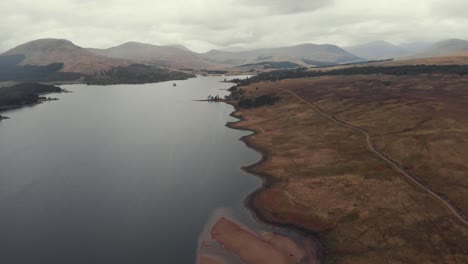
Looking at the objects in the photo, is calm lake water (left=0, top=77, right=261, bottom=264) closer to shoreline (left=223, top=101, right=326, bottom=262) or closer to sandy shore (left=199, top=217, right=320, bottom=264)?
shoreline (left=223, top=101, right=326, bottom=262)

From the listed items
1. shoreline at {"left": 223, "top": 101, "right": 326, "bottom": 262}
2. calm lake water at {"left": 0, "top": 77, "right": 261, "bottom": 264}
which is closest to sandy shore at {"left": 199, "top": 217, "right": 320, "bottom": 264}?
shoreline at {"left": 223, "top": 101, "right": 326, "bottom": 262}

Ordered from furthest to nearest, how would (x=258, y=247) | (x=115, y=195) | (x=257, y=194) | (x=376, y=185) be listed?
(x=115, y=195) < (x=257, y=194) < (x=376, y=185) < (x=258, y=247)

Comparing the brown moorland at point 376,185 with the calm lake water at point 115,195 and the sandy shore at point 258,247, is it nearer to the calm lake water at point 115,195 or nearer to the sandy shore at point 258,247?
the sandy shore at point 258,247

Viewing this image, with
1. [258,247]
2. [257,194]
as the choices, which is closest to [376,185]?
[257,194]

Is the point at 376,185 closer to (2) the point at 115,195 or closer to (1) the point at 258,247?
(1) the point at 258,247

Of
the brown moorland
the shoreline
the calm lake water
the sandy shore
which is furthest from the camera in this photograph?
the shoreline

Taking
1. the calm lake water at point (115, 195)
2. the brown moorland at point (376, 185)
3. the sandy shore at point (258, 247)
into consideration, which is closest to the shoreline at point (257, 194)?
the brown moorland at point (376, 185)

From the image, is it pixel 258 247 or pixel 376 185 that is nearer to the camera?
pixel 258 247
